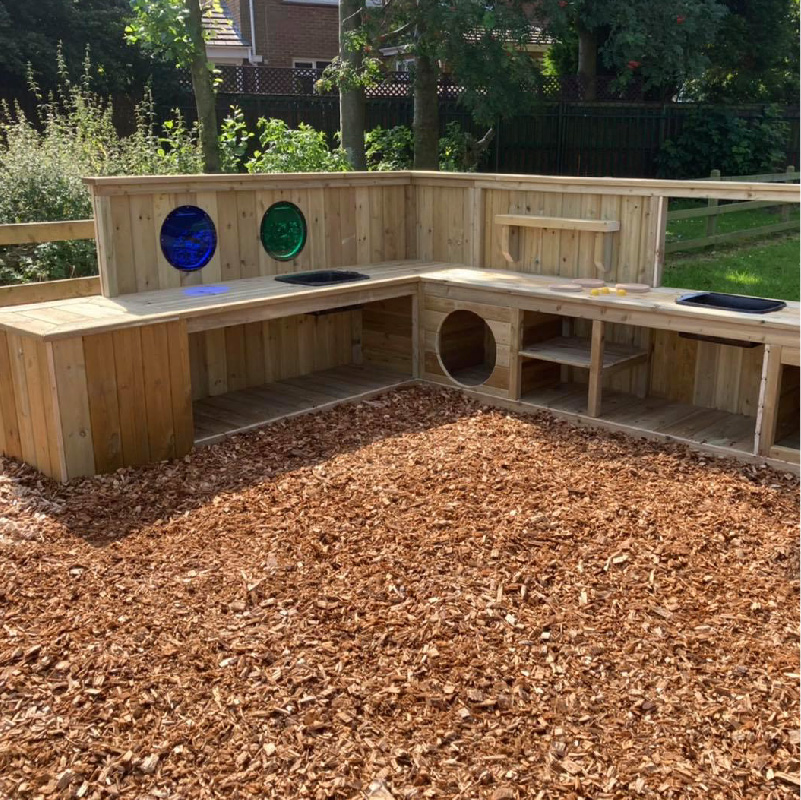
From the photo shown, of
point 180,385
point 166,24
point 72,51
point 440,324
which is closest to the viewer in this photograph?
point 180,385

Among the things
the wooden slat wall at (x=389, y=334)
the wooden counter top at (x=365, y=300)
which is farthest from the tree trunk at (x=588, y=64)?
the wooden counter top at (x=365, y=300)

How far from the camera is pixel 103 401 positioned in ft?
18.2

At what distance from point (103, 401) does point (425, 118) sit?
8739 millimetres

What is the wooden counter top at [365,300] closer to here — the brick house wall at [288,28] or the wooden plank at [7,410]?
the wooden plank at [7,410]

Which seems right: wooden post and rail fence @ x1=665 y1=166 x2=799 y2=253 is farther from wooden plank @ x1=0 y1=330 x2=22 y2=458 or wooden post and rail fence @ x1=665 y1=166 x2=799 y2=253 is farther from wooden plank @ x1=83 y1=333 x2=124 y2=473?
wooden plank @ x1=0 y1=330 x2=22 y2=458

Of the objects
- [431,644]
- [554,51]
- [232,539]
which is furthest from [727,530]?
[554,51]

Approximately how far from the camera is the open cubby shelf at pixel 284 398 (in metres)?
6.68

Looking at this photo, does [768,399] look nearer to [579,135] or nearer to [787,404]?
[787,404]

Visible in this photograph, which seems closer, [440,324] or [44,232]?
[44,232]

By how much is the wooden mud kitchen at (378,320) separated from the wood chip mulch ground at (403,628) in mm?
506

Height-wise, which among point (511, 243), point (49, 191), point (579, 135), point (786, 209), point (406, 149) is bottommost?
point (786, 209)

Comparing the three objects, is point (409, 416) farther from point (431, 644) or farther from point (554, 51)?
point (554, 51)

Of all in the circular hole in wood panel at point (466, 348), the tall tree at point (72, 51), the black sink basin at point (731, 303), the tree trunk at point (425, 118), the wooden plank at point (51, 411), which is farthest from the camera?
the tall tree at point (72, 51)

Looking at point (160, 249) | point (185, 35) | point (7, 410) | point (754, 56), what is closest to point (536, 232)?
point (160, 249)
